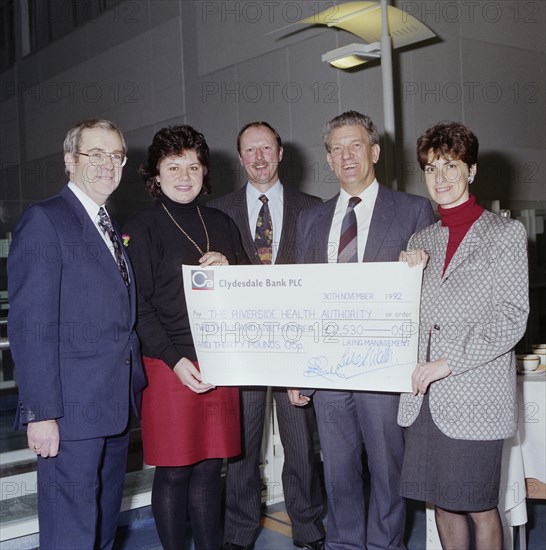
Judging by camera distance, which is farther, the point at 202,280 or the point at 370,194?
the point at 370,194

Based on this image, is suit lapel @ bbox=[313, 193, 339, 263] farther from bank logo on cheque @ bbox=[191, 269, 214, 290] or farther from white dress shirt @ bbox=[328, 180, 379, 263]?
bank logo on cheque @ bbox=[191, 269, 214, 290]

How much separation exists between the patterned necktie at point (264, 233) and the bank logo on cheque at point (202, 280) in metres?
0.56

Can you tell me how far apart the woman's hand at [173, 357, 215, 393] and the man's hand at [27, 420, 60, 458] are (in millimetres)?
416

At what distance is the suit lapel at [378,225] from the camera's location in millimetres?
2234

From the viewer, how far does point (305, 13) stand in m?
5.14

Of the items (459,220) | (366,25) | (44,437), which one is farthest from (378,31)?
(44,437)

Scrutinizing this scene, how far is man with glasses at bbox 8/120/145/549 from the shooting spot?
5.97ft

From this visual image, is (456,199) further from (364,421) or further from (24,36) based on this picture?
(24,36)

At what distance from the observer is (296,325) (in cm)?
217

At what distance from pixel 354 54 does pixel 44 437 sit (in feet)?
9.27

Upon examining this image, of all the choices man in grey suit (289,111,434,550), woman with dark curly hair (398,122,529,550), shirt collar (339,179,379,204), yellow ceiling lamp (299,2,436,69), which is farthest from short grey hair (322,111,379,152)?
yellow ceiling lamp (299,2,436,69)

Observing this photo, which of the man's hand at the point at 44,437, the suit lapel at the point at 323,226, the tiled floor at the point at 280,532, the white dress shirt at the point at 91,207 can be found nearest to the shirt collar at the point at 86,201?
the white dress shirt at the point at 91,207

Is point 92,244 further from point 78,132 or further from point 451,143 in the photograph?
point 451,143

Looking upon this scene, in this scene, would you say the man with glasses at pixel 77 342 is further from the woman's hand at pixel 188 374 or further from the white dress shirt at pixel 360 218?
the white dress shirt at pixel 360 218
